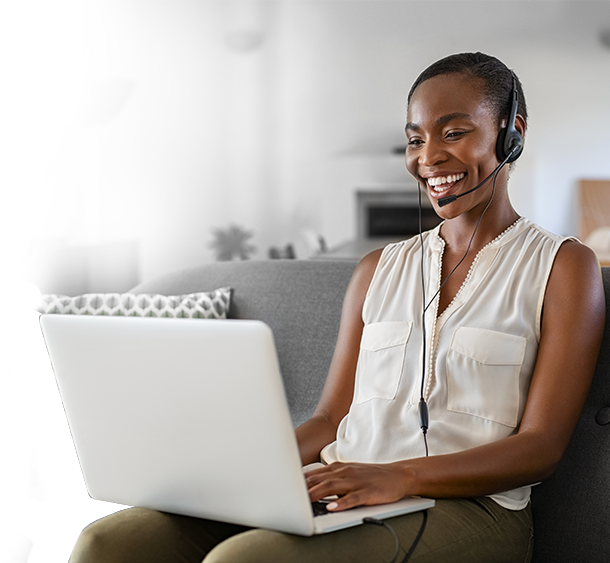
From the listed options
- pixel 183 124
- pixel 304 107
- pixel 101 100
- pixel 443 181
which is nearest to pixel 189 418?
pixel 443 181

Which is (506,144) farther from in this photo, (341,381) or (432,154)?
(341,381)

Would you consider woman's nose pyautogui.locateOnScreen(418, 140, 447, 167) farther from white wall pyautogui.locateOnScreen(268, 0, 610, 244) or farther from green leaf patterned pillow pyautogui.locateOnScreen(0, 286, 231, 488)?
white wall pyautogui.locateOnScreen(268, 0, 610, 244)

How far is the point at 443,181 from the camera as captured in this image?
124cm

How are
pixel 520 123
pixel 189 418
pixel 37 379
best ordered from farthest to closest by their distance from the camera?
pixel 37 379
pixel 520 123
pixel 189 418

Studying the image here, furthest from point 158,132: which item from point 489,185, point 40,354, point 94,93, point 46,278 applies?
point 489,185

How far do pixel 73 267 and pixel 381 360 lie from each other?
3611mm

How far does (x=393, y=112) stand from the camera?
20.6ft

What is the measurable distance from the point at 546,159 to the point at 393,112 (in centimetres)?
135

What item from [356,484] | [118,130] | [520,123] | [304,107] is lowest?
[356,484]

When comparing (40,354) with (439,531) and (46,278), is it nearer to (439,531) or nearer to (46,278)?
(439,531)

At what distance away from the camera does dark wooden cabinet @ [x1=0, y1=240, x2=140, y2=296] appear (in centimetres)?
407

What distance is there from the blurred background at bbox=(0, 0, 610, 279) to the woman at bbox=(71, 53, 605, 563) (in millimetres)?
4707

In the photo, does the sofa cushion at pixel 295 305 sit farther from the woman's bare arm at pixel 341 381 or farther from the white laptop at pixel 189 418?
the white laptop at pixel 189 418

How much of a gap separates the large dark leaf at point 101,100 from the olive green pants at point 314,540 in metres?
3.93
